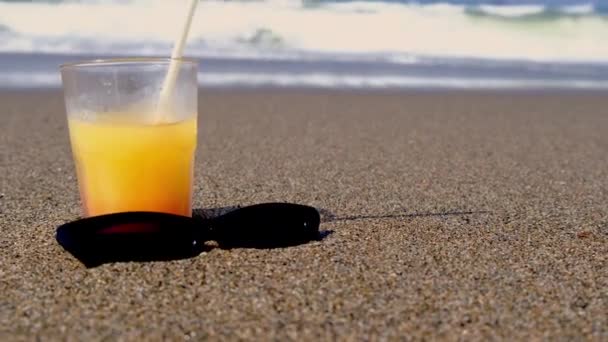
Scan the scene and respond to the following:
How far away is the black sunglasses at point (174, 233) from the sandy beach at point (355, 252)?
1.3 inches

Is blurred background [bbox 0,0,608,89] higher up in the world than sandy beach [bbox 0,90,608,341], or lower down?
lower down

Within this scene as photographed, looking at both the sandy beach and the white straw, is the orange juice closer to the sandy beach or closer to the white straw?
the white straw

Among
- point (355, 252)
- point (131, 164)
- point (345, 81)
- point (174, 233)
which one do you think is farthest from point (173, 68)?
point (345, 81)

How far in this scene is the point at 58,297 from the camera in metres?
1.33

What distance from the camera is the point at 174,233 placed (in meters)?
1.49

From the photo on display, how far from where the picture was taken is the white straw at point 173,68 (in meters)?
1.50

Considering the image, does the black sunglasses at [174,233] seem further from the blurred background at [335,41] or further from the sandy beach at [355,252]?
the blurred background at [335,41]

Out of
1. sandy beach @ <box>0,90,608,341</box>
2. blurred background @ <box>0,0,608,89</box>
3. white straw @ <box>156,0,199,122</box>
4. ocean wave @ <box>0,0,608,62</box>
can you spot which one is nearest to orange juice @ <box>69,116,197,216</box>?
white straw @ <box>156,0,199,122</box>

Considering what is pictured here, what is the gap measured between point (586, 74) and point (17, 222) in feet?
23.1

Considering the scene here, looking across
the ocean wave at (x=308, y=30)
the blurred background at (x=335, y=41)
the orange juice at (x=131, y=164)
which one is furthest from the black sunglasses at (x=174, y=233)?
the ocean wave at (x=308, y=30)

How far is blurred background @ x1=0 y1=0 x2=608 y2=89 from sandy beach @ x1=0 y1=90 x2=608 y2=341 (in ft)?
9.77

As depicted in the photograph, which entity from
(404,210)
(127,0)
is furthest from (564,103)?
(127,0)

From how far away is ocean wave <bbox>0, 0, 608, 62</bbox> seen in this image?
888cm

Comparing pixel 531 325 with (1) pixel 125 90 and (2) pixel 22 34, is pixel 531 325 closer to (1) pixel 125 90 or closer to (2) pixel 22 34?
(1) pixel 125 90
